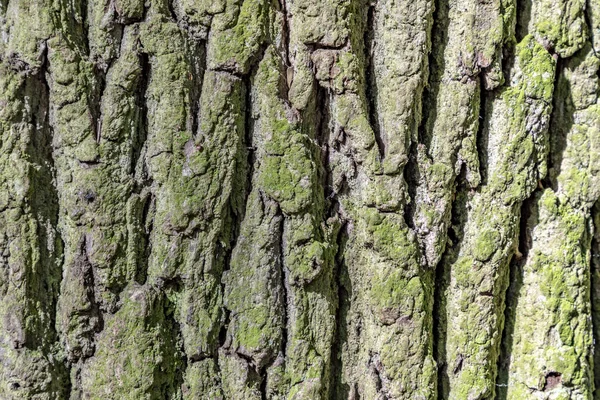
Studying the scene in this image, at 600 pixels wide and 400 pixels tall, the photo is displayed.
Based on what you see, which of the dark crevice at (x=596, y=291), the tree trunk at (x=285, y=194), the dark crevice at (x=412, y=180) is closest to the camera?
the tree trunk at (x=285, y=194)

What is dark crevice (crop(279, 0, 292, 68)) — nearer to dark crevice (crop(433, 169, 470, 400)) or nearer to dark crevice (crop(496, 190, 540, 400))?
dark crevice (crop(433, 169, 470, 400))

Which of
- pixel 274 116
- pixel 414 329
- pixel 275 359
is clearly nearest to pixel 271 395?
pixel 275 359

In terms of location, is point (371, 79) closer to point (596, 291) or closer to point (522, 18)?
point (522, 18)

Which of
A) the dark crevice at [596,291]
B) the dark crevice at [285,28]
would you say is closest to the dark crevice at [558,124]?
the dark crevice at [596,291]

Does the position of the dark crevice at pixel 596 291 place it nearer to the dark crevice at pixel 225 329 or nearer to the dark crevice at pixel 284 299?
the dark crevice at pixel 284 299

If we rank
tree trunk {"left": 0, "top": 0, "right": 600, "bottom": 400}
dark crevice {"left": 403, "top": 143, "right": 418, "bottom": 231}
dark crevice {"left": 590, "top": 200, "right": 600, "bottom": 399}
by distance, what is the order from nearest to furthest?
tree trunk {"left": 0, "top": 0, "right": 600, "bottom": 400} < dark crevice {"left": 403, "top": 143, "right": 418, "bottom": 231} < dark crevice {"left": 590, "top": 200, "right": 600, "bottom": 399}

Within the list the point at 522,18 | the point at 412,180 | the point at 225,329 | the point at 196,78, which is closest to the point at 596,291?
the point at 412,180

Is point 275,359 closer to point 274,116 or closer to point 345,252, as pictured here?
point 345,252

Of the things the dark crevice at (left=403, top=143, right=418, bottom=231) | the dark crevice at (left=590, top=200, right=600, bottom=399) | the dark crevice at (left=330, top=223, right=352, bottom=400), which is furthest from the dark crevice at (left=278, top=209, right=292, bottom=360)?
the dark crevice at (left=590, top=200, right=600, bottom=399)

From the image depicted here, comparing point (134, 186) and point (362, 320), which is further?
point (362, 320)
